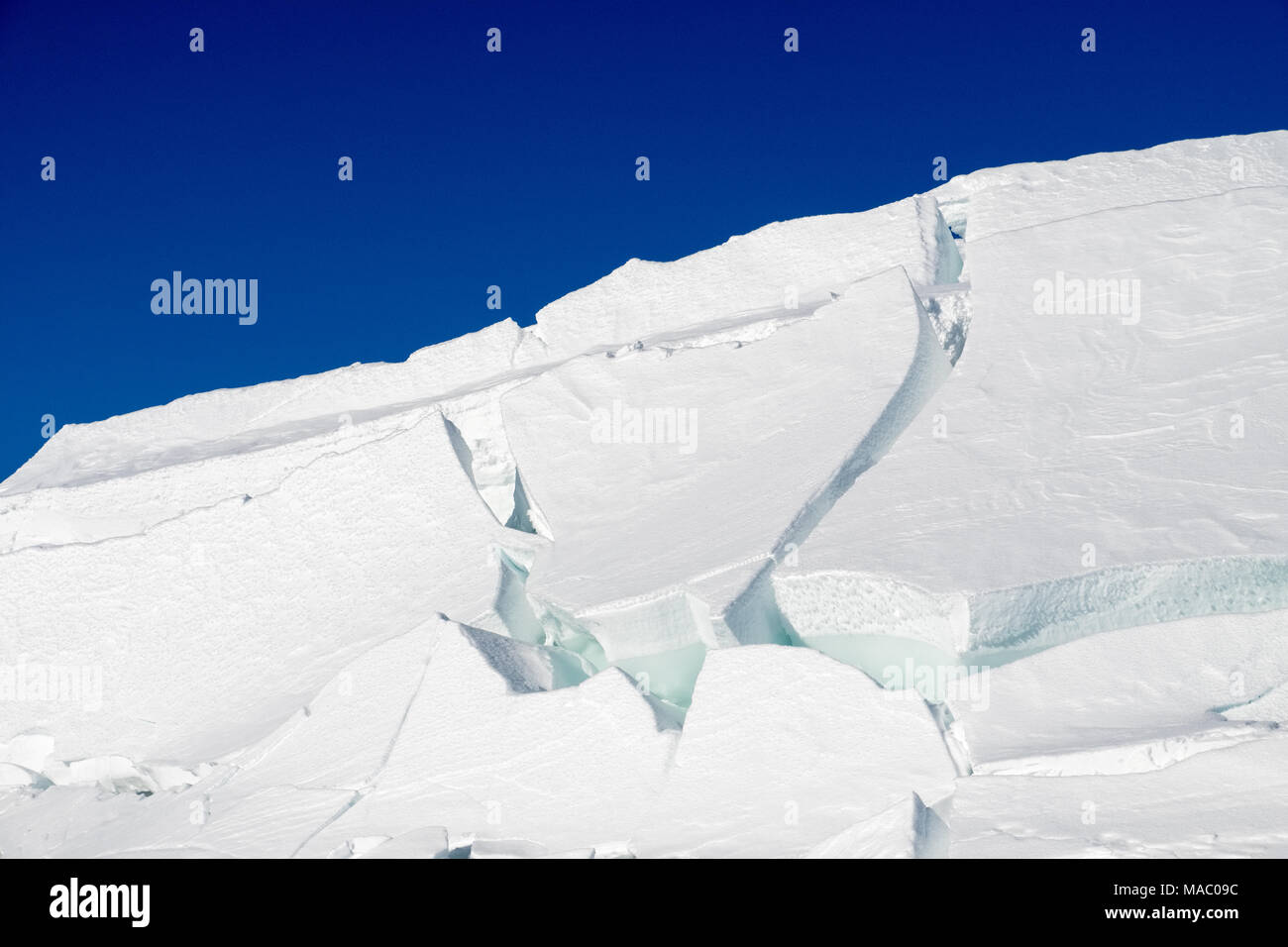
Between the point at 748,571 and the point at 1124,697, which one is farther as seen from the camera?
the point at 748,571

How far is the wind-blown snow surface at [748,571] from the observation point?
5.06 metres

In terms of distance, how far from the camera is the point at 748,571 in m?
6.21

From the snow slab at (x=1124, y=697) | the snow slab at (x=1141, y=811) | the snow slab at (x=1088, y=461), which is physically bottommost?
the snow slab at (x=1141, y=811)

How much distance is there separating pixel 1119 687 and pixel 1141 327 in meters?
2.86

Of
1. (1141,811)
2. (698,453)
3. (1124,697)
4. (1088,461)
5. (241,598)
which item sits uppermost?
(698,453)

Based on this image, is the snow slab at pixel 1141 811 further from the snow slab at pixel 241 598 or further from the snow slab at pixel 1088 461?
the snow slab at pixel 241 598

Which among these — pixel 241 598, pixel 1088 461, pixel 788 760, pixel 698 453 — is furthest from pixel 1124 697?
pixel 241 598

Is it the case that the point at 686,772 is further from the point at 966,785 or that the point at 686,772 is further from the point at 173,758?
the point at 173,758

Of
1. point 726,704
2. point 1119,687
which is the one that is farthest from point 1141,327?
point 726,704

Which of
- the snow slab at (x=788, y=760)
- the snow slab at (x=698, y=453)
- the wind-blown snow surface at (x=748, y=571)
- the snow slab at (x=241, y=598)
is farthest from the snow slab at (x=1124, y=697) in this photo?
the snow slab at (x=241, y=598)

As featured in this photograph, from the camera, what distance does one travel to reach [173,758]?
275 inches

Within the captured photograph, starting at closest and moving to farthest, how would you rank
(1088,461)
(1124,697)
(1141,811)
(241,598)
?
(1141,811) → (1124,697) → (1088,461) → (241,598)

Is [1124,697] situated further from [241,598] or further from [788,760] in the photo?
[241,598]
